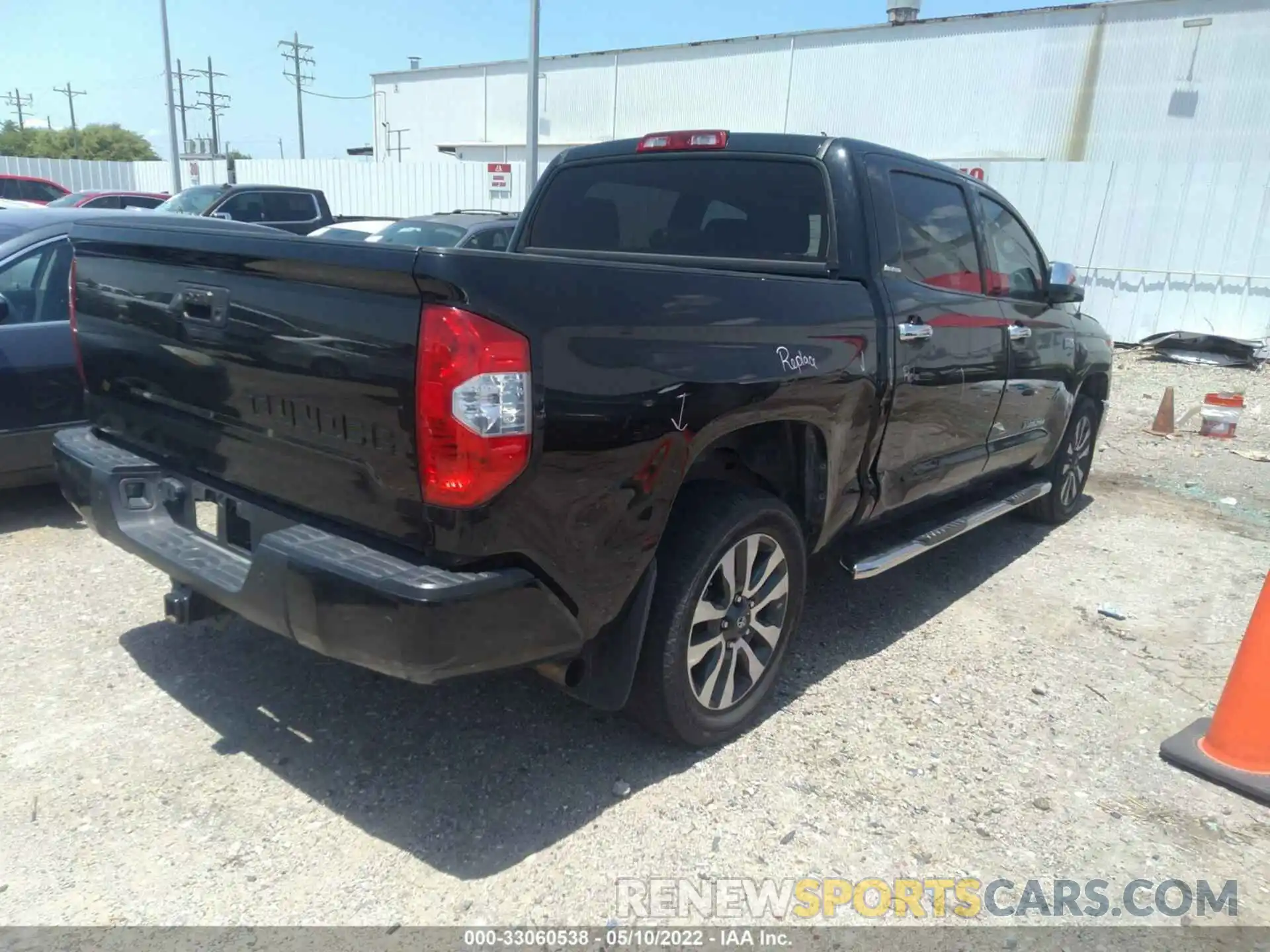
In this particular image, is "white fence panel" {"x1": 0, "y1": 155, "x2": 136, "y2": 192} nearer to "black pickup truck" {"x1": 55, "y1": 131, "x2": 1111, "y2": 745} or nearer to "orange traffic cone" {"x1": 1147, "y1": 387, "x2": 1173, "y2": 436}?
"orange traffic cone" {"x1": 1147, "y1": 387, "x2": 1173, "y2": 436}

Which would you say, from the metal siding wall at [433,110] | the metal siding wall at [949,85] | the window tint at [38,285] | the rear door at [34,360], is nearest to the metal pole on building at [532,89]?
the metal siding wall at [949,85]

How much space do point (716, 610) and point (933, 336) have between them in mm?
1564

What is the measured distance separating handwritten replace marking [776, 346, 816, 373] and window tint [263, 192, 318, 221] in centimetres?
1449

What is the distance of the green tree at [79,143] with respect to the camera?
237 ft

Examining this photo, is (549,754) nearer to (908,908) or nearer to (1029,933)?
(908,908)

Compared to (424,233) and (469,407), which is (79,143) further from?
(469,407)

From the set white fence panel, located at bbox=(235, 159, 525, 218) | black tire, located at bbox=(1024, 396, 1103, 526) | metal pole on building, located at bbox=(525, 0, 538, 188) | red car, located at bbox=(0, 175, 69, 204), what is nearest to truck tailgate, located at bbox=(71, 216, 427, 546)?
black tire, located at bbox=(1024, 396, 1103, 526)

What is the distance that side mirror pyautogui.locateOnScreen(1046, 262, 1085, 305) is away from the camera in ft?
16.1

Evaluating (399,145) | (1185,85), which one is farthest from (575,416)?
(399,145)

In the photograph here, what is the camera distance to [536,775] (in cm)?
296

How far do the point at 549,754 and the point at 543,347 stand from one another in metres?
1.50

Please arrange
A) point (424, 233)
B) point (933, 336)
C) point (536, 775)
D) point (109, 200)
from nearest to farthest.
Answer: point (536, 775)
point (933, 336)
point (424, 233)
point (109, 200)

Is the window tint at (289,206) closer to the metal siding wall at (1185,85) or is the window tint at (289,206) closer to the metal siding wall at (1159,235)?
the metal siding wall at (1159,235)

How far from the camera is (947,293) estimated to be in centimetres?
398
